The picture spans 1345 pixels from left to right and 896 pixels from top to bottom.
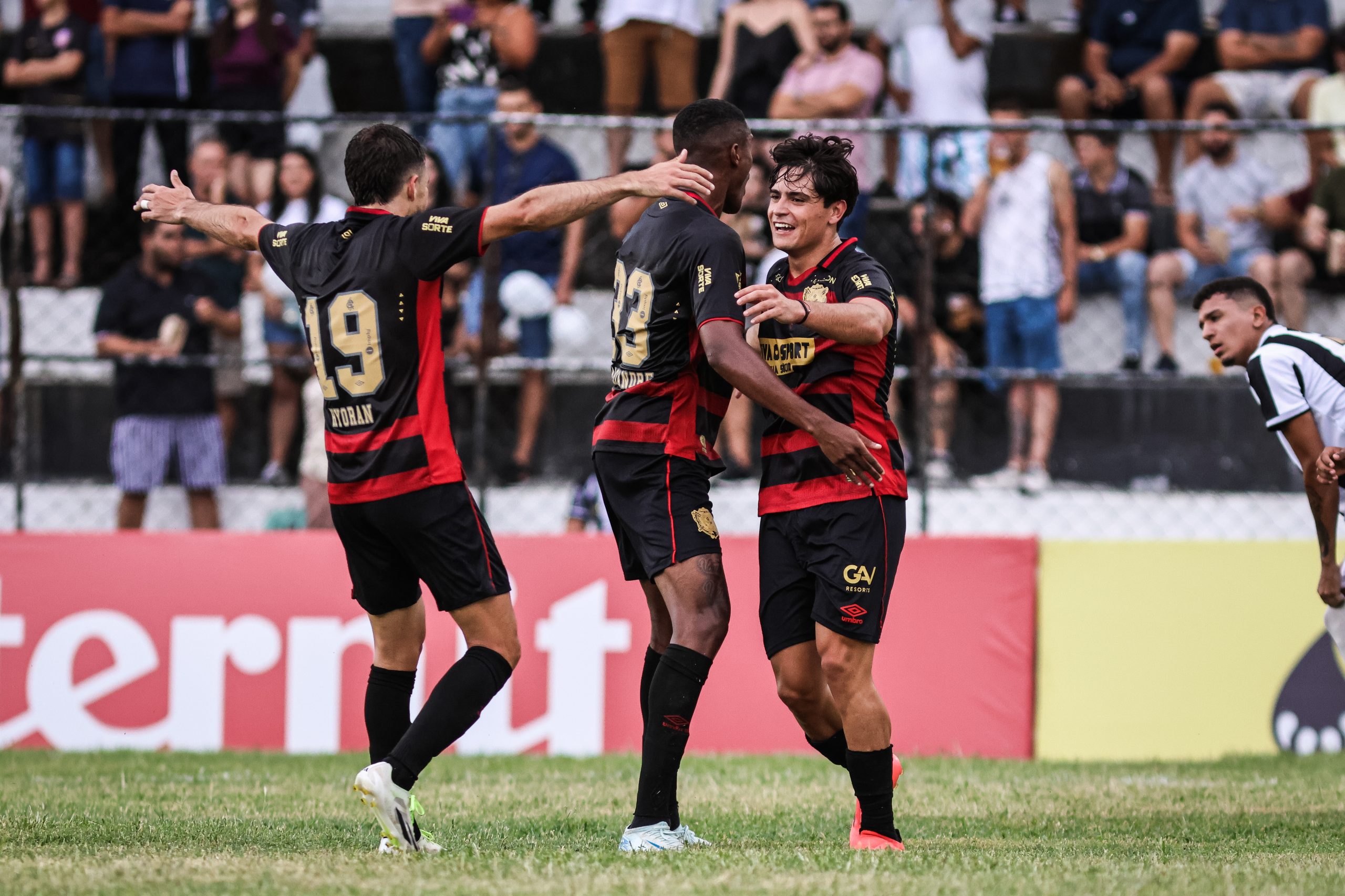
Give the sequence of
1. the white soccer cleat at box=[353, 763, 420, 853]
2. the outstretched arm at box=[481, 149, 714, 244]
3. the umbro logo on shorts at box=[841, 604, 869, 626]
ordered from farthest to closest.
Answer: the umbro logo on shorts at box=[841, 604, 869, 626] → the outstretched arm at box=[481, 149, 714, 244] → the white soccer cleat at box=[353, 763, 420, 853]

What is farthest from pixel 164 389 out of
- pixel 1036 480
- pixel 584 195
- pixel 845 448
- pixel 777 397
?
pixel 845 448

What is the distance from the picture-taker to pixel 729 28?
39.4ft

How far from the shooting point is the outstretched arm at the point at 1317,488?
589cm

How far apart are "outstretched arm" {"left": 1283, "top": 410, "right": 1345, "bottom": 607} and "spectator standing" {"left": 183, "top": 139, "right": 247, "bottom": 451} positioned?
683 cm

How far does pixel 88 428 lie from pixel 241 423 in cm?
118

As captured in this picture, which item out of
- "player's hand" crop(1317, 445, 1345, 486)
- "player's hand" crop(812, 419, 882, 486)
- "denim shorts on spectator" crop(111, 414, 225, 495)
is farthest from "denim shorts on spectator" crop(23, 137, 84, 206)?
"player's hand" crop(1317, 445, 1345, 486)

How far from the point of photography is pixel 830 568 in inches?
204

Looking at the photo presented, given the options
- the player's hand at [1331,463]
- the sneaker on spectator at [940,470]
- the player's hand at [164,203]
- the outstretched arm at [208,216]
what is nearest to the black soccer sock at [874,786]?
the player's hand at [1331,463]

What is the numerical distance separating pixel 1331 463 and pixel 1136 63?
23.9 ft

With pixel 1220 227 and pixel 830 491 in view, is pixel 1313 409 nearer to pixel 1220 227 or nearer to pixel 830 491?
pixel 830 491

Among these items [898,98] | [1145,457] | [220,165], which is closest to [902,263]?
[1145,457]

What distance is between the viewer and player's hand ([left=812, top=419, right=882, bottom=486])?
503 cm

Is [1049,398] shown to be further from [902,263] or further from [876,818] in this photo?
[876,818]

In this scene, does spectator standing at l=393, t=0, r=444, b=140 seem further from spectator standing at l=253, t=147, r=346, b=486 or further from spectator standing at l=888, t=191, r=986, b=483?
spectator standing at l=888, t=191, r=986, b=483
